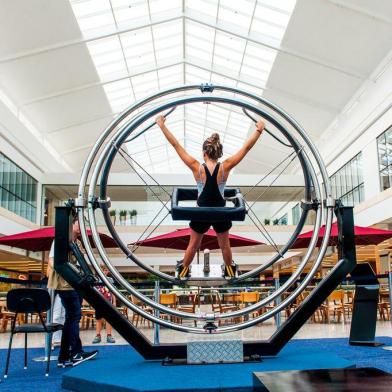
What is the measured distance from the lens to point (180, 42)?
72.2ft

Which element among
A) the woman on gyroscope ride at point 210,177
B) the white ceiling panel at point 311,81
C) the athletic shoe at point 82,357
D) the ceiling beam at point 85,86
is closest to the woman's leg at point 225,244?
the woman on gyroscope ride at point 210,177

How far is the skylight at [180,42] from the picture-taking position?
18016mm

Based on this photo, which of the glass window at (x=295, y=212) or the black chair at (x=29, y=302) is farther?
the glass window at (x=295, y=212)

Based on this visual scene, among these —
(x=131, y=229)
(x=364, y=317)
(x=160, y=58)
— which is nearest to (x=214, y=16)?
(x=160, y=58)

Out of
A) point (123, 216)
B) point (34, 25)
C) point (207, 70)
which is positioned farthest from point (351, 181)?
point (34, 25)

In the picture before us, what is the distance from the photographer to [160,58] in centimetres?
2256

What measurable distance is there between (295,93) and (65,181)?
1266cm

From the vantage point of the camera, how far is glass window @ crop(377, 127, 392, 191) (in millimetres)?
18047

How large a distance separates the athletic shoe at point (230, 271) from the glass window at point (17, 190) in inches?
671

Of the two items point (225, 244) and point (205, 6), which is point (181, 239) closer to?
point (225, 244)

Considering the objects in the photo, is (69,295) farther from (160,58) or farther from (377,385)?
(160,58)

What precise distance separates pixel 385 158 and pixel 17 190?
1588 centimetres

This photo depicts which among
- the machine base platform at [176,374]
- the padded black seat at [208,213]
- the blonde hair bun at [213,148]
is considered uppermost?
the blonde hair bun at [213,148]

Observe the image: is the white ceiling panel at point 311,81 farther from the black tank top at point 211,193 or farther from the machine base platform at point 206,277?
the black tank top at point 211,193
